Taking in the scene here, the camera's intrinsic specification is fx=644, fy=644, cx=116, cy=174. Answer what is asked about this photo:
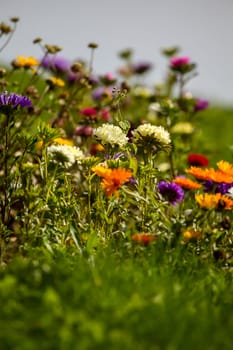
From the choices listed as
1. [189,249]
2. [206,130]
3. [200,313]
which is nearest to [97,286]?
[200,313]

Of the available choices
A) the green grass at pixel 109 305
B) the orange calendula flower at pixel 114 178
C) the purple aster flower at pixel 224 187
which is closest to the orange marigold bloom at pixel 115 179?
the orange calendula flower at pixel 114 178

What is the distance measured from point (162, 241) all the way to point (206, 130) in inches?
227

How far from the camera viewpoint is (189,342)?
1497mm

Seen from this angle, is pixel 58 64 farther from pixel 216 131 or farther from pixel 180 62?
pixel 216 131

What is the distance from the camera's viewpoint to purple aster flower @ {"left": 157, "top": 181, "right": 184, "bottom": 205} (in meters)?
2.27

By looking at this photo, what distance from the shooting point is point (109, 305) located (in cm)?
159

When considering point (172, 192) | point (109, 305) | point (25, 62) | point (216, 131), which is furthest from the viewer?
point (216, 131)

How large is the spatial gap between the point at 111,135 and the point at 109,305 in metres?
0.90

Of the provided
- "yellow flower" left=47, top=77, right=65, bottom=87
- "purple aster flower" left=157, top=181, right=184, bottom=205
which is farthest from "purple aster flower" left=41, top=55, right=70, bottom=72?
"purple aster flower" left=157, top=181, right=184, bottom=205

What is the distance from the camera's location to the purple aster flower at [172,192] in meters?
2.27

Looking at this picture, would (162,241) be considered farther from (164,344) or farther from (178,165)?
(178,165)

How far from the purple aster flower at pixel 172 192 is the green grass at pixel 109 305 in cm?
33

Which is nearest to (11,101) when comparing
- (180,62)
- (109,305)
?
(109,305)

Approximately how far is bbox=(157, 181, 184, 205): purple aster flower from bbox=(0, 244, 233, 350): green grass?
334 millimetres
